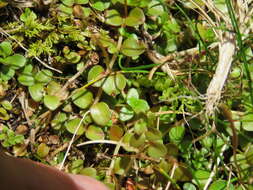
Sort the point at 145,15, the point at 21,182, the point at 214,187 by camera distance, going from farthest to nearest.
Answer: the point at 145,15 < the point at 214,187 < the point at 21,182

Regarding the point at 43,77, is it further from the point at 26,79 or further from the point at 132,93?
the point at 132,93

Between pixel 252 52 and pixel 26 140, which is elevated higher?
pixel 252 52

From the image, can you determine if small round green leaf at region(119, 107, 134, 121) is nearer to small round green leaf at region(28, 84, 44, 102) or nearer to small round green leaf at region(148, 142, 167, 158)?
small round green leaf at region(148, 142, 167, 158)

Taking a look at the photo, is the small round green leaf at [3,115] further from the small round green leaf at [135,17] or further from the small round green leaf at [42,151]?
the small round green leaf at [135,17]

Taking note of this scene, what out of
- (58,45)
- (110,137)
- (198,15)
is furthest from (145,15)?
(110,137)

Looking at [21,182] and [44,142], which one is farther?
[44,142]

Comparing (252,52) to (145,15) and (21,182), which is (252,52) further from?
(21,182)
